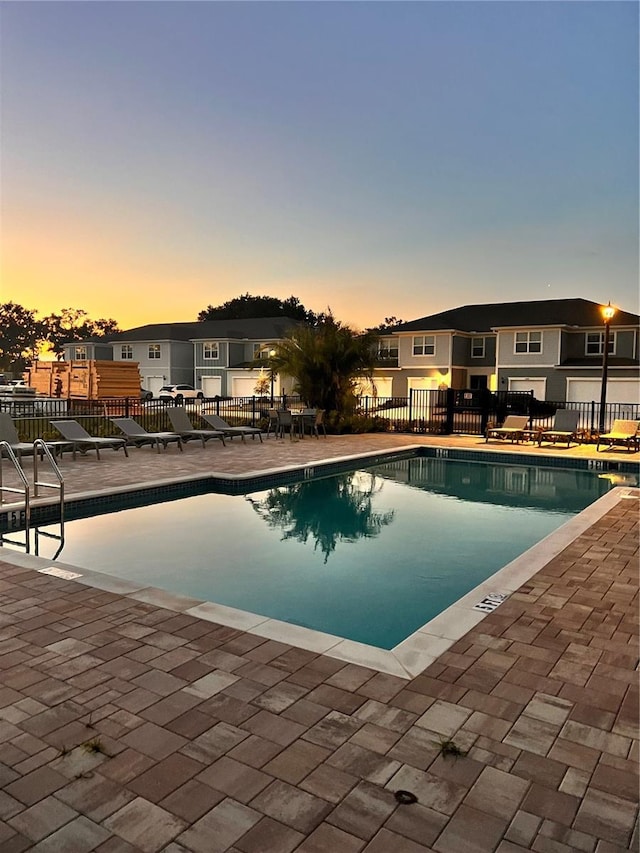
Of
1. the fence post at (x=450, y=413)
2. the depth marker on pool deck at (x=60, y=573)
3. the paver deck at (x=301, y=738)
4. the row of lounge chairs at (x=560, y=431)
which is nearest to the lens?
the paver deck at (x=301, y=738)

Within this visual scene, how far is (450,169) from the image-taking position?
1894cm

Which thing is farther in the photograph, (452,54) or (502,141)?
(502,141)

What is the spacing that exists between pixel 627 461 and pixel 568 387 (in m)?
17.5

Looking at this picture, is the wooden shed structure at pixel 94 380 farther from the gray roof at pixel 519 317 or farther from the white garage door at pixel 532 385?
the white garage door at pixel 532 385

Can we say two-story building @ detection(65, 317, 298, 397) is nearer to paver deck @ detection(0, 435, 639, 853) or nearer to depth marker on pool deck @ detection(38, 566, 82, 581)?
depth marker on pool deck @ detection(38, 566, 82, 581)

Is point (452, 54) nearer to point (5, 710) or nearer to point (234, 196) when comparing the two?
point (234, 196)

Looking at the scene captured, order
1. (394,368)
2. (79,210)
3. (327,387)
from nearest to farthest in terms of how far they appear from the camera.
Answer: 1. (79,210)
2. (327,387)
3. (394,368)

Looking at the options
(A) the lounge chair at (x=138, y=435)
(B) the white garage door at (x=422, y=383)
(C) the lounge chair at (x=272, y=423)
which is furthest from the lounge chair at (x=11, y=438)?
(B) the white garage door at (x=422, y=383)

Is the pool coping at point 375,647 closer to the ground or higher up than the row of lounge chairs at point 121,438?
closer to the ground

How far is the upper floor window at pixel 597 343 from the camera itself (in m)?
30.5

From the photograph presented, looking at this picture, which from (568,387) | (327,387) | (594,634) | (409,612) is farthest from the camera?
(568,387)

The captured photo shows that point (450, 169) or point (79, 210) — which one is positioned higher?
point (450, 169)

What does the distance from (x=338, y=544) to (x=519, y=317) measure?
92.3 ft

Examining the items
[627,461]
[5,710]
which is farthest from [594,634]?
[627,461]
